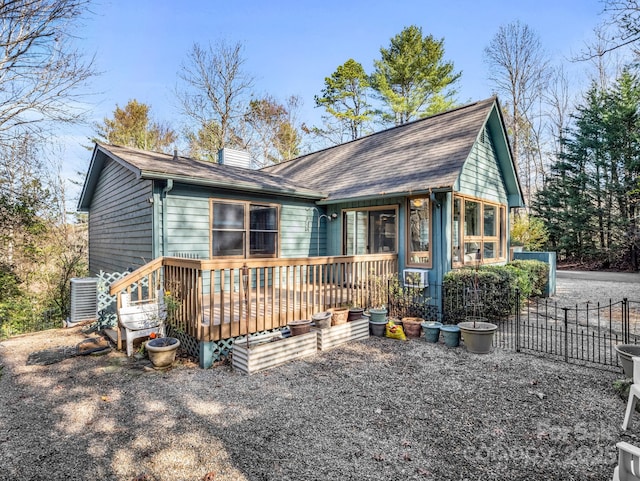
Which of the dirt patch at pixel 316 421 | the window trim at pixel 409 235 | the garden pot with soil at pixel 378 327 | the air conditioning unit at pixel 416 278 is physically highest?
the window trim at pixel 409 235

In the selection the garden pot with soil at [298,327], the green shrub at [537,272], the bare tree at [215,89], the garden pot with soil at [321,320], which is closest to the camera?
the garden pot with soil at [298,327]

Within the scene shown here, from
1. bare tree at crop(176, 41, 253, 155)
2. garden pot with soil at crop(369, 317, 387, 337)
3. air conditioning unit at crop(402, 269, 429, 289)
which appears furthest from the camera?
bare tree at crop(176, 41, 253, 155)

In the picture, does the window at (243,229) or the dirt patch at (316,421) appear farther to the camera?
the window at (243,229)

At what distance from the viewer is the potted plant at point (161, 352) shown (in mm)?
4742

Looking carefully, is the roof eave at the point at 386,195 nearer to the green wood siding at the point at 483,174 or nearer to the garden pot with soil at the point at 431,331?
the green wood siding at the point at 483,174

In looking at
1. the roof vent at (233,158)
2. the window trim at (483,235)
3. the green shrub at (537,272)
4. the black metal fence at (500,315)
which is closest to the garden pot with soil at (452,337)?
the black metal fence at (500,315)

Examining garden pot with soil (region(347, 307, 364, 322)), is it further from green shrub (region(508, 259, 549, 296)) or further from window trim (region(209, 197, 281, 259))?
green shrub (region(508, 259, 549, 296))

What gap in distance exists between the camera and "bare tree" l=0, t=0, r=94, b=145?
8.16 meters

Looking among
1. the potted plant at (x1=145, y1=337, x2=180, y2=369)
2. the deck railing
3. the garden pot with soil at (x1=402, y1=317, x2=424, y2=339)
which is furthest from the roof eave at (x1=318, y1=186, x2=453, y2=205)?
the potted plant at (x1=145, y1=337, x2=180, y2=369)

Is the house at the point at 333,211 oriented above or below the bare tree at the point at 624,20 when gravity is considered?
below

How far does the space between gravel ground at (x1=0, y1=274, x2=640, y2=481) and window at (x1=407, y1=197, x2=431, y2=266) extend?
118 inches

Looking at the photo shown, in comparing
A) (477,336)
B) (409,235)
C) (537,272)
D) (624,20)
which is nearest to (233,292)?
(477,336)

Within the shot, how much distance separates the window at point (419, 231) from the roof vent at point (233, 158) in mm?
6593

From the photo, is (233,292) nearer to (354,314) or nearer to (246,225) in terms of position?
(354,314)
